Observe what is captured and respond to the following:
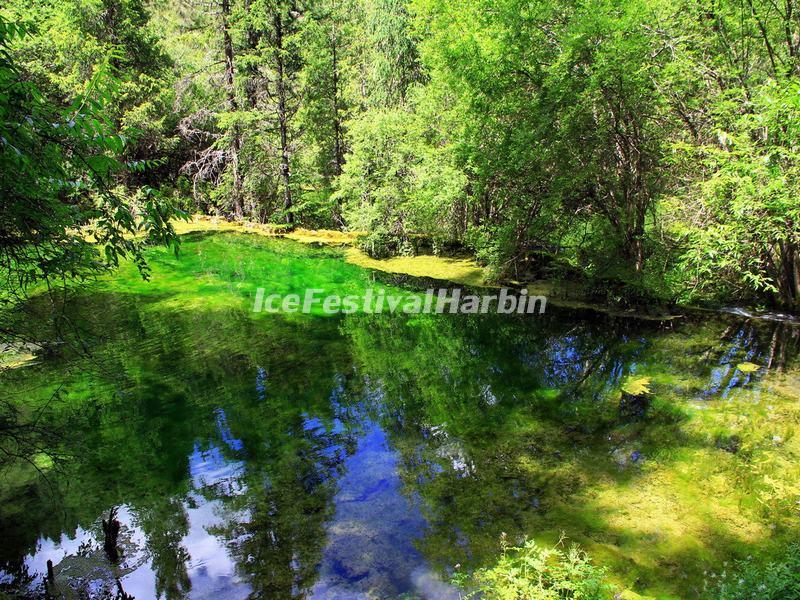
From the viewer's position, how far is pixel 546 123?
11.0 meters

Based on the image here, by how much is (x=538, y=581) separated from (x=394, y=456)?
299 cm

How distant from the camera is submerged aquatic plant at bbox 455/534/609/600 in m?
3.78

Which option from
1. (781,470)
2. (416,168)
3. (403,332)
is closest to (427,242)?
(416,168)

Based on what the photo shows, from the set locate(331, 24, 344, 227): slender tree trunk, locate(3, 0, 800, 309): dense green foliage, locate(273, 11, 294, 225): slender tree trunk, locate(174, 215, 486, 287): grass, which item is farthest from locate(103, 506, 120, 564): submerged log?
locate(273, 11, 294, 225): slender tree trunk

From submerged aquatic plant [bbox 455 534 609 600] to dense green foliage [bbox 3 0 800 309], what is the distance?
4466 millimetres

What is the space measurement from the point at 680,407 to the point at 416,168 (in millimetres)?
10843

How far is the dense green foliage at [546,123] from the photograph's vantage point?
8914 mm

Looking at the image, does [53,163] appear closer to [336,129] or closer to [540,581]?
[540,581]

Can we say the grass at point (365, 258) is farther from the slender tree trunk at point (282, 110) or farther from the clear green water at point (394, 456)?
the clear green water at point (394, 456)

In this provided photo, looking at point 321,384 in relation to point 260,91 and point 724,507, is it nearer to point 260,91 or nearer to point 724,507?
point 724,507

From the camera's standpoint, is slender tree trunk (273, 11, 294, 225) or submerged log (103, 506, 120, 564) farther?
slender tree trunk (273, 11, 294, 225)

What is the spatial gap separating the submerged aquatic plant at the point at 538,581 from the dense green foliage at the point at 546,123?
4466mm

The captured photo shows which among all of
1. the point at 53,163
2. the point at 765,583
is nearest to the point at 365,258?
the point at 53,163

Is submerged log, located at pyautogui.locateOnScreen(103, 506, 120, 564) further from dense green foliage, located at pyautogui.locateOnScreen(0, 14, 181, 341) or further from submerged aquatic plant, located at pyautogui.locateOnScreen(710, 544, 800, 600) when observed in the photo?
submerged aquatic plant, located at pyautogui.locateOnScreen(710, 544, 800, 600)
